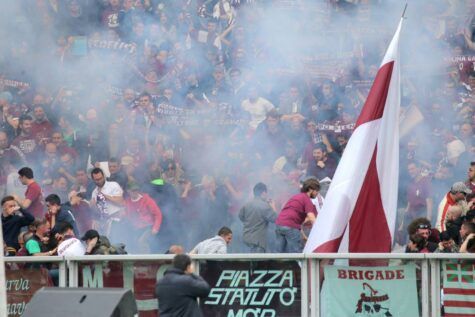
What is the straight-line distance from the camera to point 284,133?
15195 mm

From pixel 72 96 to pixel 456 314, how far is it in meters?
8.41

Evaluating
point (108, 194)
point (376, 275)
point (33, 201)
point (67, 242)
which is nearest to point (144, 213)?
point (108, 194)

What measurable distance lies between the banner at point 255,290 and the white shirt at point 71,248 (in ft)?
5.04

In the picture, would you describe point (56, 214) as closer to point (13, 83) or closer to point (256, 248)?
point (256, 248)

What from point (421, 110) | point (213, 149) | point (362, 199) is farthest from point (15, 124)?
point (362, 199)

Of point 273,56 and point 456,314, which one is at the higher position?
point 273,56

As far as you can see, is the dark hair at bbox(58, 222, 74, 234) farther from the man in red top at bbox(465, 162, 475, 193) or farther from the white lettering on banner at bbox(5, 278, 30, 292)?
the man in red top at bbox(465, 162, 475, 193)

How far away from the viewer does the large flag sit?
404 inches

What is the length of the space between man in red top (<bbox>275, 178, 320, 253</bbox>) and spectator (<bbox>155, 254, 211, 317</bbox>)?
286 centimetres

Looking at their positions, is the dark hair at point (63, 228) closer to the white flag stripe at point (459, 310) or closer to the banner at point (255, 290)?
the banner at point (255, 290)

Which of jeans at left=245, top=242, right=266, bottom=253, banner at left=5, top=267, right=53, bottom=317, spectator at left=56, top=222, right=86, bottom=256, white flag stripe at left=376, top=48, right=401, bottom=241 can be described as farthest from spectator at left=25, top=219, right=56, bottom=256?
white flag stripe at left=376, top=48, right=401, bottom=241

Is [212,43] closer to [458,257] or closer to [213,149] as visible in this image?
[213,149]

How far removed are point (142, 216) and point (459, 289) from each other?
208 inches

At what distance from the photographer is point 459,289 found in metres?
8.99
